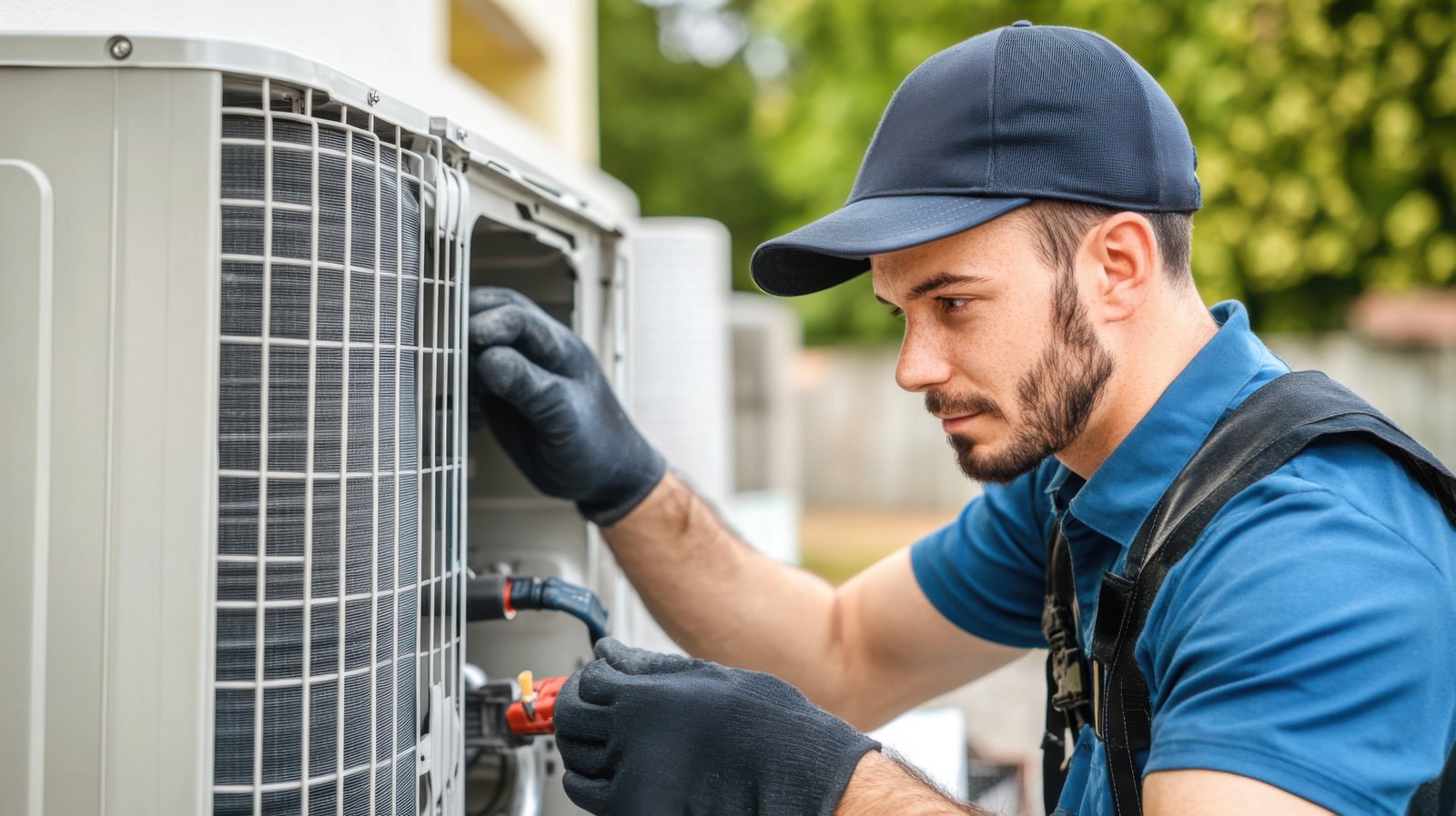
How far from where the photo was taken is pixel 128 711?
39.2 inches

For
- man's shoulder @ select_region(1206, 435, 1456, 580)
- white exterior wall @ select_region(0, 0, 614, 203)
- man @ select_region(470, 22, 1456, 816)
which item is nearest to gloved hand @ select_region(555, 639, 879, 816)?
man @ select_region(470, 22, 1456, 816)

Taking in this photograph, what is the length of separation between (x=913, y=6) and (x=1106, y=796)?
1027 cm

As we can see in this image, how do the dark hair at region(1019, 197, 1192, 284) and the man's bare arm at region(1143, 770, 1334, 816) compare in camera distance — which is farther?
the dark hair at region(1019, 197, 1192, 284)

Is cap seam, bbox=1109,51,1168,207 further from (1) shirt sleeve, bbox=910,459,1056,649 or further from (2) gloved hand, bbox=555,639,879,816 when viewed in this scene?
(2) gloved hand, bbox=555,639,879,816

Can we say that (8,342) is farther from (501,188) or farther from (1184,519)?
(1184,519)

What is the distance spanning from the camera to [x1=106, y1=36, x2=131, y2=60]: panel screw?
3.22 ft

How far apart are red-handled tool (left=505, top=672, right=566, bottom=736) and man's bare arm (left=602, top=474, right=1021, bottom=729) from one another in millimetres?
441

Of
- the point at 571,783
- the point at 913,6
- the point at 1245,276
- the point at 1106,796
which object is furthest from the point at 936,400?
the point at 913,6

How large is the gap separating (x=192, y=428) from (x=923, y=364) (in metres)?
0.83

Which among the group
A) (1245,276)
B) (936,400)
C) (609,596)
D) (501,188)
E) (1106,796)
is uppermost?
(1245,276)

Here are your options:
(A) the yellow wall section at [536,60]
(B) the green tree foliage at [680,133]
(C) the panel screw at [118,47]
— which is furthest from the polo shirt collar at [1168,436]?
(B) the green tree foliage at [680,133]

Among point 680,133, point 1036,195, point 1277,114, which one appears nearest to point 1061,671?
point 1036,195

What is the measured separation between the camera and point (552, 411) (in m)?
1.60

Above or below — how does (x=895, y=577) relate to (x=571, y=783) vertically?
above
